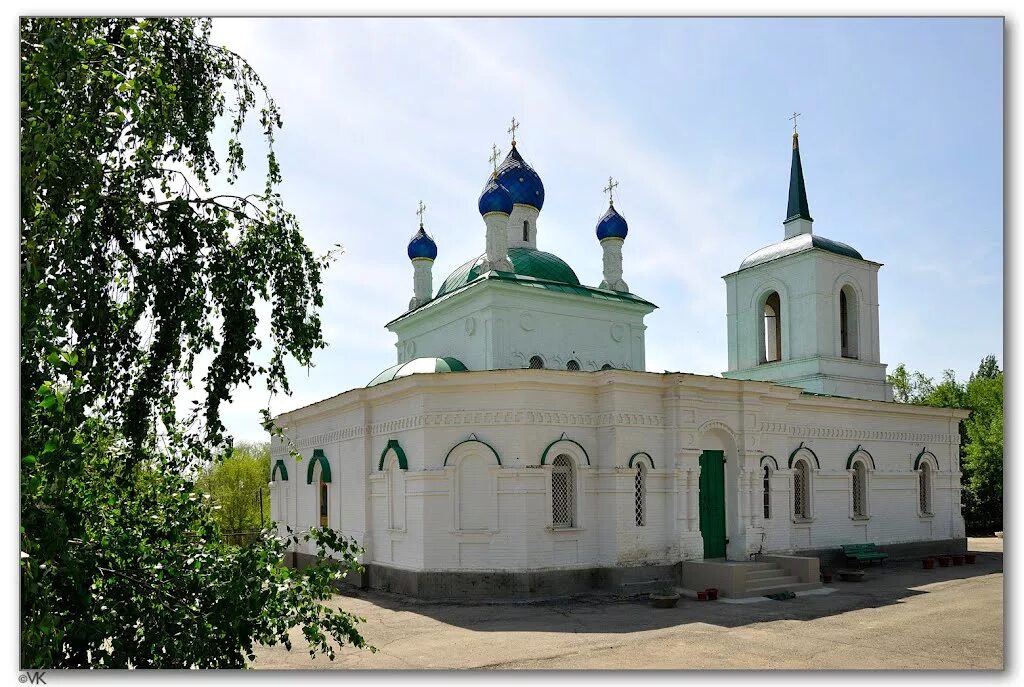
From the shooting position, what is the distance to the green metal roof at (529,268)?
16.4 meters

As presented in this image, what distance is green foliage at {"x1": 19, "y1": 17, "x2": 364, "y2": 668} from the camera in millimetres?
3898

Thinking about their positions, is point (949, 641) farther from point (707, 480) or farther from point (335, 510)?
point (335, 510)

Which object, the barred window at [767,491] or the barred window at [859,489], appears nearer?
the barred window at [767,491]

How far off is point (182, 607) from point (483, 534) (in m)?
8.10

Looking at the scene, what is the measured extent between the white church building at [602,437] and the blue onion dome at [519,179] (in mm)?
41

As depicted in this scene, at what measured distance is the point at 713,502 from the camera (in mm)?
13805

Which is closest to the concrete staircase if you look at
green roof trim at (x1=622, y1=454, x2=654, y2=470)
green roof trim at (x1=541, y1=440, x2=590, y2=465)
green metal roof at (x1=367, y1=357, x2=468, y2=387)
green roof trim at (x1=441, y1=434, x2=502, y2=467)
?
green roof trim at (x1=622, y1=454, x2=654, y2=470)

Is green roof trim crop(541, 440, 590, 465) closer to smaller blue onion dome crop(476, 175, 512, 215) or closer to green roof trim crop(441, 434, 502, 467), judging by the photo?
green roof trim crop(441, 434, 502, 467)

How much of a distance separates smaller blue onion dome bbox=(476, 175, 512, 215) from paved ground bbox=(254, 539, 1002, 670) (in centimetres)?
714

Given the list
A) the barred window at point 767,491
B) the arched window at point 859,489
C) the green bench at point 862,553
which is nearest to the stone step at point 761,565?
the barred window at point 767,491

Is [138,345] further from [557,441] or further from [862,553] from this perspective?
[862,553]

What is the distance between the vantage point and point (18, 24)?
19.1 ft

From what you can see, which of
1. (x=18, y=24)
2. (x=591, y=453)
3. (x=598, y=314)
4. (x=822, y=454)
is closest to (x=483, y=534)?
(x=591, y=453)

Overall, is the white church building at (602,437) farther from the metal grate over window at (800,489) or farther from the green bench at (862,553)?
the green bench at (862,553)
